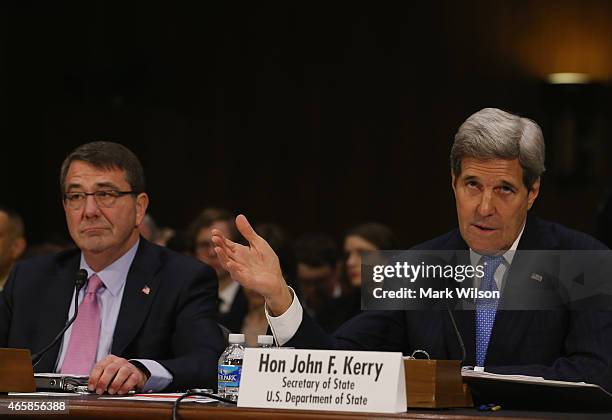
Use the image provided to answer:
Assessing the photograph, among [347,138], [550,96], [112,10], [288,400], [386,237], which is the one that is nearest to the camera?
[288,400]

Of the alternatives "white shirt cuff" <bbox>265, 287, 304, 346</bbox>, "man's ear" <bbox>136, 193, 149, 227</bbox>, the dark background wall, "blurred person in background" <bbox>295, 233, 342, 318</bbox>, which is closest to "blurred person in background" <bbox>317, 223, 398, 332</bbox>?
"blurred person in background" <bbox>295, 233, 342, 318</bbox>

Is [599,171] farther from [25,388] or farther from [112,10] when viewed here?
[25,388]

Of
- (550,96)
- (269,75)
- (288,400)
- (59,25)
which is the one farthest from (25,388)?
(59,25)

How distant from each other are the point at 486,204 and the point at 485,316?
32 cm

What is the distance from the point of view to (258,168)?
9.89m

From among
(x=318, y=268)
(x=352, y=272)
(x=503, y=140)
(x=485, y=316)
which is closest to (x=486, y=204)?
(x=503, y=140)

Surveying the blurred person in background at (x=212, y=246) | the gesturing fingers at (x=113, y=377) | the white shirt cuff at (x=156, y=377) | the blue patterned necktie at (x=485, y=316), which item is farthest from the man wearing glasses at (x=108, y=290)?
the blurred person in background at (x=212, y=246)

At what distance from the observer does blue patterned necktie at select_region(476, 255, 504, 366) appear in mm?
3385

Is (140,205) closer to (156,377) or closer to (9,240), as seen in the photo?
(156,377)

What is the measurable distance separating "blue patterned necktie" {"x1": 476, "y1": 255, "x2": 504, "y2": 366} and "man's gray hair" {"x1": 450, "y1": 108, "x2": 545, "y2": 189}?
0.26m

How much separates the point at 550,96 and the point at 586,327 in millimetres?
5702

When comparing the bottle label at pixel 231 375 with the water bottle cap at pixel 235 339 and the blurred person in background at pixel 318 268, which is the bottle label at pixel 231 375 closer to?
the water bottle cap at pixel 235 339

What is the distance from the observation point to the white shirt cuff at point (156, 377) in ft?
11.3

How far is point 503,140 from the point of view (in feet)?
11.1
